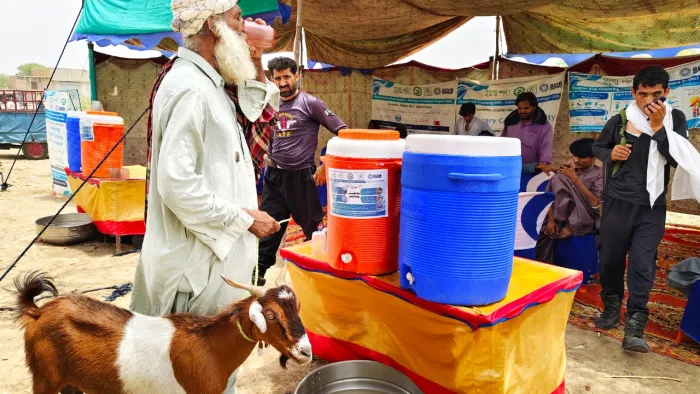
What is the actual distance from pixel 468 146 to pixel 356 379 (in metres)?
1.34

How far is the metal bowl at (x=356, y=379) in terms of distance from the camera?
2.16 m

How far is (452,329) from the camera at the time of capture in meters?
1.84

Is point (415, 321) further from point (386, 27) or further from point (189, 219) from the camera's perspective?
point (386, 27)

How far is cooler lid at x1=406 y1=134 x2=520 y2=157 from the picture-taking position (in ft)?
5.34

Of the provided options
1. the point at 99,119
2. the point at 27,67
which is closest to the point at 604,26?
the point at 99,119

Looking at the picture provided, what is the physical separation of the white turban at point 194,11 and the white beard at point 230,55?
52 mm

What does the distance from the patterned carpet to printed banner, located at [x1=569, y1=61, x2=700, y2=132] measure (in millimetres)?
2052

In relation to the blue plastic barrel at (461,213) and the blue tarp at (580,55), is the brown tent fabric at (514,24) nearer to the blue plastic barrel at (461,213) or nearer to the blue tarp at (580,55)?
the blue tarp at (580,55)

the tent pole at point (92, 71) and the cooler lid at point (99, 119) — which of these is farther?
the tent pole at point (92, 71)

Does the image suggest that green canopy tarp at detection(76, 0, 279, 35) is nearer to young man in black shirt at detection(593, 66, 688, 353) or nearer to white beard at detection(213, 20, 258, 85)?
white beard at detection(213, 20, 258, 85)

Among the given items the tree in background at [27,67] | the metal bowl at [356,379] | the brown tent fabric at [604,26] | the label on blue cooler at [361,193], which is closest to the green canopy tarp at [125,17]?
the label on blue cooler at [361,193]

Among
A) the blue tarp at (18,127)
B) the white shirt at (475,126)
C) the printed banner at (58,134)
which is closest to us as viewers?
the white shirt at (475,126)

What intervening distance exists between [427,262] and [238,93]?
1035mm

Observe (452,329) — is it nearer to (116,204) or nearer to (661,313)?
(661,313)
